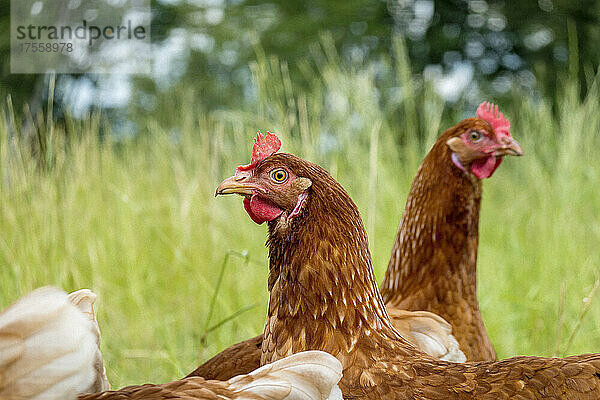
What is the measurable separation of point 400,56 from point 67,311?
2905mm

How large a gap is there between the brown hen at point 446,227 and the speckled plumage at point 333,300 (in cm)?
62

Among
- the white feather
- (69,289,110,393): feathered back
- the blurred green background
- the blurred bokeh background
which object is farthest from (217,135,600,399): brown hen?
the blurred bokeh background

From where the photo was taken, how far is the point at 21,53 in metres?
7.00

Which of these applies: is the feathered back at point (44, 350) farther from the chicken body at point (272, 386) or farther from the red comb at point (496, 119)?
the red comb at point (496, 119)

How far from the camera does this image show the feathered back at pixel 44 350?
4.19 feet

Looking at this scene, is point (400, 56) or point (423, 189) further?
point (400, 56)

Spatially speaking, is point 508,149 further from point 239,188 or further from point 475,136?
point 239,188

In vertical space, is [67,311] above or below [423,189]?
below

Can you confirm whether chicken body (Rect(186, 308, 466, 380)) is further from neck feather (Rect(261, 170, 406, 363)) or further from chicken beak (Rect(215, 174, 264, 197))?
chicken beak (Rect(215, 174, 264, 197))

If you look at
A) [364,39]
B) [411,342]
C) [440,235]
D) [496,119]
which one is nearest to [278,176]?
[411,342]

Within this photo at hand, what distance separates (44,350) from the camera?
131 centimetres

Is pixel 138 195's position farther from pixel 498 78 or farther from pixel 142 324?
pixel 498 78

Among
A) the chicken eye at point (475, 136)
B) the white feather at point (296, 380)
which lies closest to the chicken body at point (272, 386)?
the white feather at point (296, 380)

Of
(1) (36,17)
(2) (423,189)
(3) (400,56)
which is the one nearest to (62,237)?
(2) (423,189)
